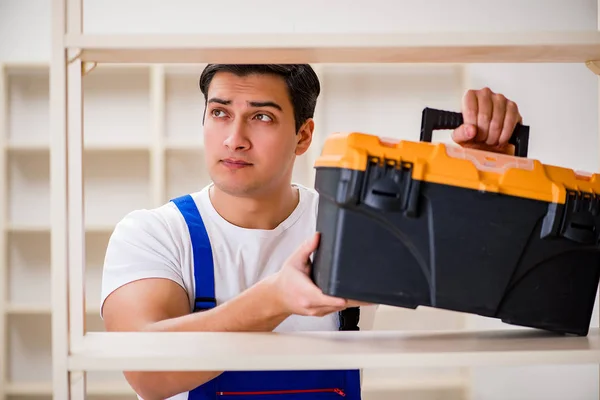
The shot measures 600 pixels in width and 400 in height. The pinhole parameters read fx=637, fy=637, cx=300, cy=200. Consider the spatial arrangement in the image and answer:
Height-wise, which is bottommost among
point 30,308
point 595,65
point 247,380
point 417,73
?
point 30,308

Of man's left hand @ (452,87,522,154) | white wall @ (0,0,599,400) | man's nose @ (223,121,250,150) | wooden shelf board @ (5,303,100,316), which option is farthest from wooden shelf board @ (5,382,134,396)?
man's left hand @ (452,87,522,154)

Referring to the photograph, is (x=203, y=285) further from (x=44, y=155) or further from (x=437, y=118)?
(x=44, y=155)

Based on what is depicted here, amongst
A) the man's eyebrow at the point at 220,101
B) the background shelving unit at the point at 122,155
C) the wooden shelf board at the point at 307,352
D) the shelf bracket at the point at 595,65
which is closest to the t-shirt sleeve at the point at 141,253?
the man's eyebrow at the point at 220,101

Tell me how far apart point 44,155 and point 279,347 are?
299cm

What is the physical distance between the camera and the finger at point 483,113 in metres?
1.15

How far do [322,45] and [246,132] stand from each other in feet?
2.16

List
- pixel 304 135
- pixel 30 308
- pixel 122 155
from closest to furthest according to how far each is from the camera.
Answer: pixel 304 135
pixel 30 308
pixel 122 155

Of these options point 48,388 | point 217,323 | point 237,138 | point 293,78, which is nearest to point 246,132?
point 237,138

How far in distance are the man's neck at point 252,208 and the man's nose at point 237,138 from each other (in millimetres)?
148

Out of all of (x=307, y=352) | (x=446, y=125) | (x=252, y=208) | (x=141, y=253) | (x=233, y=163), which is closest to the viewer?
(x=307, y=352)

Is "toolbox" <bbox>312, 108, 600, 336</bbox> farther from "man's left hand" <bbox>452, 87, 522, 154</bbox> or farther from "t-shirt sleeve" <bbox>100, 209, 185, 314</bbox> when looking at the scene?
"t-shirt sleeve" <bbox>100, 209, 185, 314</bbox>

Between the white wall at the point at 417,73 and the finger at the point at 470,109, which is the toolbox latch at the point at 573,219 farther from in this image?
the white wall at the point at 417,73

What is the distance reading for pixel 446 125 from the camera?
1.06m

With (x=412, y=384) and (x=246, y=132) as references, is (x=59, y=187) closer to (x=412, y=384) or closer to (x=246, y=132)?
(x=246, y=132)
